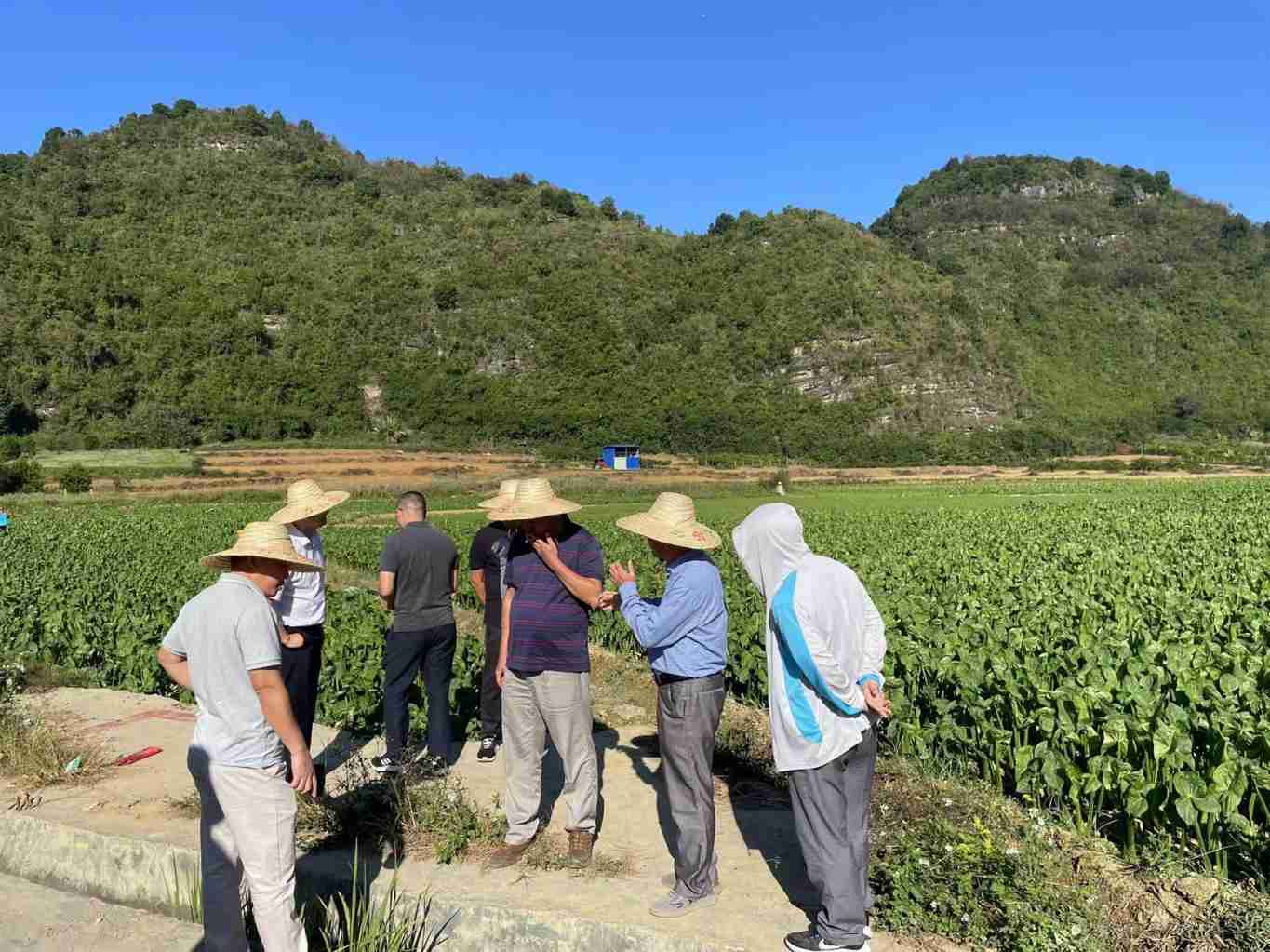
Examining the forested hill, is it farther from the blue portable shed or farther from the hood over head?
the hood over head

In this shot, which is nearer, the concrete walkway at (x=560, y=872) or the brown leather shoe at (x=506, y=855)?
the concrete walkway at (x=560, y=872)

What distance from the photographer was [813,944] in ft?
12.3

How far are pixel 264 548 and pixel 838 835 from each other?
2857 mm

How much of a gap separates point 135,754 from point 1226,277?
437 ft

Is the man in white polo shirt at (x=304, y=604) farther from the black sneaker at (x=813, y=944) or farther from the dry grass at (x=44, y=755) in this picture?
the black sneaker at (x=813, y=944)

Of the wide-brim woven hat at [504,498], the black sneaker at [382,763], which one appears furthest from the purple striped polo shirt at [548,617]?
the black sneaker at [382,763]

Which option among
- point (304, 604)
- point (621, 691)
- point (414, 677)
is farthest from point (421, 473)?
point (304, 604)

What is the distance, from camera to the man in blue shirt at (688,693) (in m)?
4.20

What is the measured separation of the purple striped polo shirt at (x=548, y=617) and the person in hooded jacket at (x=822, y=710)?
1.17 m

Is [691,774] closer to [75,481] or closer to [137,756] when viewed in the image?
[137,756]

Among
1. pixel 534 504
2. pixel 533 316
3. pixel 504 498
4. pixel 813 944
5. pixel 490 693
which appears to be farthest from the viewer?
pixel 533 316

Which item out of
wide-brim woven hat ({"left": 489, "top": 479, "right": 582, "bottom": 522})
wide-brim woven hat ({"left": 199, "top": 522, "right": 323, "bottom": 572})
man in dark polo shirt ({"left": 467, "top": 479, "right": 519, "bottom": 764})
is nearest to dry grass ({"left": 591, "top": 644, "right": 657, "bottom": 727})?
man in dark polo shirt ({"left": 467, "top": 479, "right": 519, "bottom": 764})

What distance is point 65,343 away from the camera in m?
64.7

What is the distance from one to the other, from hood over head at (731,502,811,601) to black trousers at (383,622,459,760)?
331 centimetres
